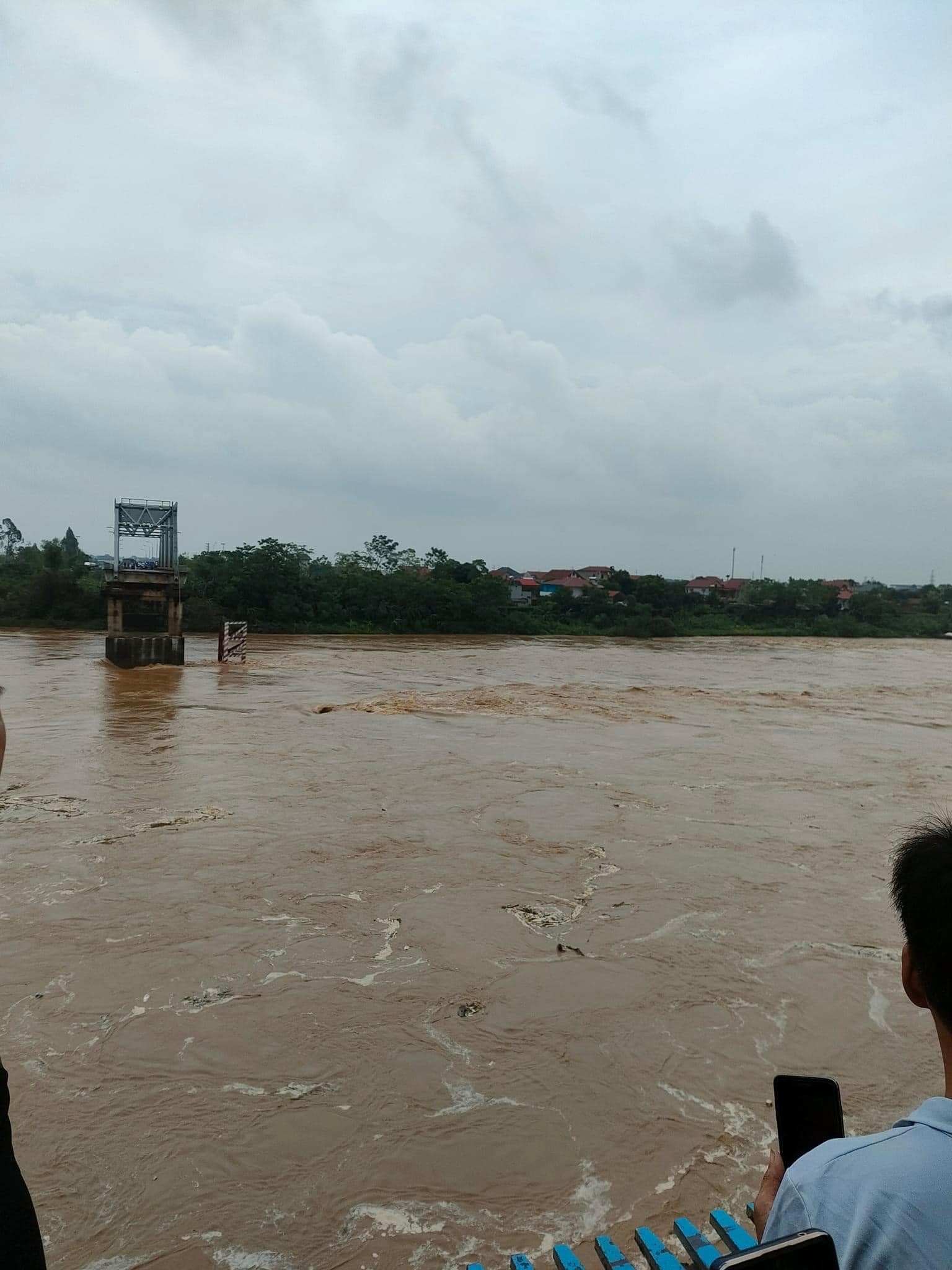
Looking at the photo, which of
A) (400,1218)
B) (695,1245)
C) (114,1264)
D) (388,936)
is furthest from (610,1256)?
(388,936)

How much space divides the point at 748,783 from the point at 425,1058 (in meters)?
8.79

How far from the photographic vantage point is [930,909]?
140cm

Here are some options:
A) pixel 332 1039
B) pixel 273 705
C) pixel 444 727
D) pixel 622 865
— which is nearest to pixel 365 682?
pixel 273 705

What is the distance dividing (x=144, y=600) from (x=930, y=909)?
98.8ft

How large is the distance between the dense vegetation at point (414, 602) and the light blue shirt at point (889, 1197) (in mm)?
34574

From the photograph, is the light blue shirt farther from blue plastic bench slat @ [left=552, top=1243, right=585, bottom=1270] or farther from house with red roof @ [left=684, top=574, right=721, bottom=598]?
house with red roof @ [left=684, top=574, right=721, bottom=598]

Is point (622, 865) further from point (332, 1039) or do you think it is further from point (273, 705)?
point (273, 705)

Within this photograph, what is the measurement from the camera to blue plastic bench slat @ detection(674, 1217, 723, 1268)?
2855mm

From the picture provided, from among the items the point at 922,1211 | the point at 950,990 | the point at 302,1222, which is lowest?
the point at 302,1222

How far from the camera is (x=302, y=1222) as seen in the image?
357cm

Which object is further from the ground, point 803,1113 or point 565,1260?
point 803,1113

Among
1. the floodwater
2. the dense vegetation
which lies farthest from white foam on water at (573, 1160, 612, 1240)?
the dense vegetation

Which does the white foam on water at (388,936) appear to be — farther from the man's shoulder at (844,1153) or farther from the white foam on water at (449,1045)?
the man's shoulder at (844,1153)

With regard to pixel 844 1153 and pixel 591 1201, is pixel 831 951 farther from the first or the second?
pixel 844 1153
